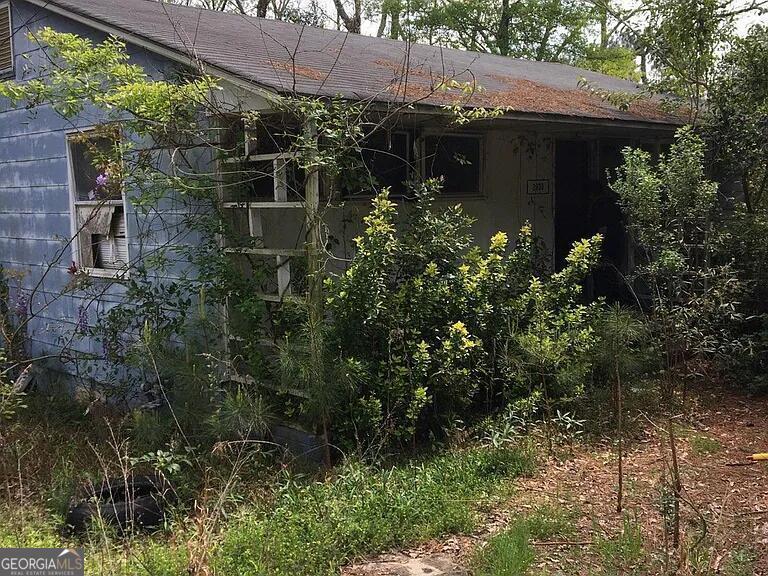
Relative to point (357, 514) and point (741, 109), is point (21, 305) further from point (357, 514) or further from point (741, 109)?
point (741, 109)

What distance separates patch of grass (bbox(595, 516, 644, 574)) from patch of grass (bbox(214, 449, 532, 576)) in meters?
0.80

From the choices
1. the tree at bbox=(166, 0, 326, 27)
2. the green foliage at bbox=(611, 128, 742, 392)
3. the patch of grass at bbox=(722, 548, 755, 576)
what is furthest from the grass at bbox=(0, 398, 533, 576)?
the tree at bbox=(166, 0, 326, 27)

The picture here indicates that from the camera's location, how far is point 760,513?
466 cm

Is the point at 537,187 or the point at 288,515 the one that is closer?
the point at 288,515

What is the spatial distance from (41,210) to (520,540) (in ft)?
22.4

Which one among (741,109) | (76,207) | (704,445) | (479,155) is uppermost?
(741,109)

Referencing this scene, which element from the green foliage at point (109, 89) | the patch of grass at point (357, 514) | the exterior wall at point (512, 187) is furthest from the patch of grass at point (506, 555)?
the exterior wall at point (512, 187)

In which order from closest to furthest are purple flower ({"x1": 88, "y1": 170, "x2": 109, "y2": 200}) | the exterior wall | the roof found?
1. the roof
2. purple flower ({"x1": 88, "y1": 170, "x2": 109, "y2": 200})
3. the exterior wall

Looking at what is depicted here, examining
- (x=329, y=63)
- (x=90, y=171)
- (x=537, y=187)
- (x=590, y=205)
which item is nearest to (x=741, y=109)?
(x=537, y=187)

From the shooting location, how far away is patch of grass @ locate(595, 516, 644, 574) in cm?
392

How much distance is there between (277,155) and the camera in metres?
5.84

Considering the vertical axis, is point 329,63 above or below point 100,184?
above

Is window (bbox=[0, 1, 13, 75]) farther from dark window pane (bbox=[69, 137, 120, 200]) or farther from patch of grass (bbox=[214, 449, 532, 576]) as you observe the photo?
patch of grass (bbox=[214, 449, 532, 576])

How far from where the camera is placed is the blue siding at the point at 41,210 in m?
8.08
